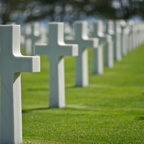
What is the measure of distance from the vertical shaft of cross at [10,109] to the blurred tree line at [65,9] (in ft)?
123

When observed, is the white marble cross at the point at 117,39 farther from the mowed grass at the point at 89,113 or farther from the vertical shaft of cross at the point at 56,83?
the vertical shaft of cross at the point at 56,83

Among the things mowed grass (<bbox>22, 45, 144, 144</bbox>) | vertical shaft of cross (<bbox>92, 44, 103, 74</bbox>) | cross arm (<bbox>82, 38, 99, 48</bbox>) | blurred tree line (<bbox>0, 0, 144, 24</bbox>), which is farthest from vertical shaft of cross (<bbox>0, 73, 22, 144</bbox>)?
blurred tree line (<bbox>0, 0, 144, 24</bbox>)

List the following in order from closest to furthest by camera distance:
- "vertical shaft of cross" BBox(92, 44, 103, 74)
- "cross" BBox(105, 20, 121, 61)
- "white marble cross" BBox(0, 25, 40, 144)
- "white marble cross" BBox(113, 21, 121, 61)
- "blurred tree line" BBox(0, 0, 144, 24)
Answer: "white marble cross" BBox(0, 25, 40, 144) < "vertical shaft of cross" BBox(92, 44, 103, 74) < "cross" BBox(105, 20, 121, 61) < "white marble cross" BBox(113, 21, 121, 61) < "blurred tree line" BBox(0, 0, 144, 24)

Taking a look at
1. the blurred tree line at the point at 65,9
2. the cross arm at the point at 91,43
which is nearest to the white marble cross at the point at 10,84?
A: the cross arm at the point at 91,43

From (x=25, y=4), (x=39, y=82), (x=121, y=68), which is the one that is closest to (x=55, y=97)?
(x=39, y=82)

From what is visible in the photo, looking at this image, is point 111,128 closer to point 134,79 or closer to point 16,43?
point 16,43

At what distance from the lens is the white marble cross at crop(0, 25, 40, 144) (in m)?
5.23

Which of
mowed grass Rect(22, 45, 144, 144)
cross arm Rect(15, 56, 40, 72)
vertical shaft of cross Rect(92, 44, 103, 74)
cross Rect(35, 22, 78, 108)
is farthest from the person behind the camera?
vertical shaft of cross Rect(92, 44, 103, 74)

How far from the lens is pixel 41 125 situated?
641cm

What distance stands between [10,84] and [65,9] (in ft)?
157

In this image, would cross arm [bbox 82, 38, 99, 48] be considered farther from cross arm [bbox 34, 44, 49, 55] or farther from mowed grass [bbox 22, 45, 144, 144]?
cross arm [bbox 34, 44, 49, 55]

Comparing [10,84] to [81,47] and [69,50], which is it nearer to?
[69,50]

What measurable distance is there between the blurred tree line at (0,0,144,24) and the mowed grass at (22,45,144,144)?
1292 inches

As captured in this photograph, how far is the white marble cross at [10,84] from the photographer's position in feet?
17.1
